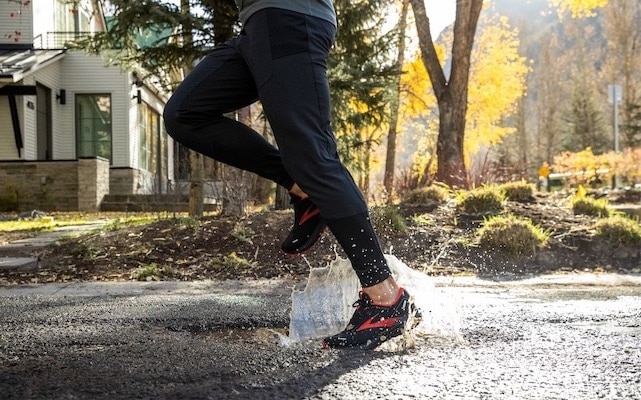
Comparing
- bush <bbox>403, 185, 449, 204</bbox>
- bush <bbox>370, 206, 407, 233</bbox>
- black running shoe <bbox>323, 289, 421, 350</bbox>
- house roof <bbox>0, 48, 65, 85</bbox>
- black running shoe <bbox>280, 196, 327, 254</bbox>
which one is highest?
house roof <bbox>0, 48, 65, 85</bbox>

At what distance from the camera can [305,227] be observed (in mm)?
2730

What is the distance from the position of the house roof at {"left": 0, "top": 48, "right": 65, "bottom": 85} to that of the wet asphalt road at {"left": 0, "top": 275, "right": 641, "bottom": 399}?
1427cm

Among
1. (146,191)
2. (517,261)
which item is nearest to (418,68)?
(146,191)

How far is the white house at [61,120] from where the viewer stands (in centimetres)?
1816

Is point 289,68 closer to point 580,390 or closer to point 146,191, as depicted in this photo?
point 580,390

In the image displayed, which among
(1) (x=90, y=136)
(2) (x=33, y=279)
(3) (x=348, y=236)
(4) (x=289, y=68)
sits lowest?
(2) (x=33, y=279)

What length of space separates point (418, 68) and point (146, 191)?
9.35m

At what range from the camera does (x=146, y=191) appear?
70.0 feet

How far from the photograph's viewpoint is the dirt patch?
5742 millimetres

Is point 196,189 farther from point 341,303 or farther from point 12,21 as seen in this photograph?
point 12,21

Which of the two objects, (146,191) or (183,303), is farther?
(146,191)

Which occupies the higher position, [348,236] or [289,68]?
[289,68]

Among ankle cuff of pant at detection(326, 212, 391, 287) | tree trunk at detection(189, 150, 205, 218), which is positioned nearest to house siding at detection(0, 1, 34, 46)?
tree trunk at detection(189, 150, 205, 218)

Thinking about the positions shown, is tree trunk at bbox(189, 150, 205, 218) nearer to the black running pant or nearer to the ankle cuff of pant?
the black running pant
